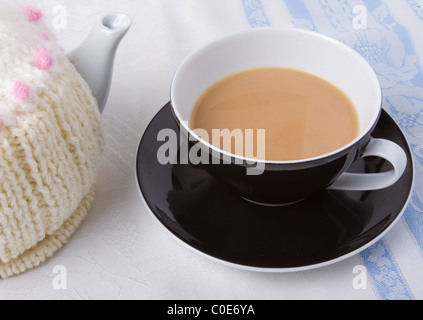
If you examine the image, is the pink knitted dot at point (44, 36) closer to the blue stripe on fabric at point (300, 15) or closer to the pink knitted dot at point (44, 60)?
the pink knitted dot at point (44, 60)

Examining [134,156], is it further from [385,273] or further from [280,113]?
[385,273]

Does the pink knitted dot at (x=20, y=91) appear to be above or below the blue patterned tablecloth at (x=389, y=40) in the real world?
above

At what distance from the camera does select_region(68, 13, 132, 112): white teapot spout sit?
0.73 metres

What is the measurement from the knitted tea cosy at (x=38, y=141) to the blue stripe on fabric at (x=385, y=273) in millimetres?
393

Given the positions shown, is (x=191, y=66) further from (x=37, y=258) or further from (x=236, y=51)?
(x=37, y=258)

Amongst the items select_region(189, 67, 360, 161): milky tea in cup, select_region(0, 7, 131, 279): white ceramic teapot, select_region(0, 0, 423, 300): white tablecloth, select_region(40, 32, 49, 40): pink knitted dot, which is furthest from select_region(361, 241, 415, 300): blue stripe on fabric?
select_region(40, 32, 49, 40): pink knitted dot

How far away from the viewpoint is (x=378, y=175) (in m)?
0.70

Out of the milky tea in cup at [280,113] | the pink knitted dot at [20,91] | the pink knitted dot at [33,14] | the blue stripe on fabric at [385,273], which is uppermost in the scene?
the pink knitted dot at [33,14]

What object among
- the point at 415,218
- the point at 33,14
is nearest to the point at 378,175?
the point at 415,218

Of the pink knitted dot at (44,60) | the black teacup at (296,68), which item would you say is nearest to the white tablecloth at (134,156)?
the black teacup at (296,68)

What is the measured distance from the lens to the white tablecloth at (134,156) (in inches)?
26.8

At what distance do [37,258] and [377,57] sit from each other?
707 mm

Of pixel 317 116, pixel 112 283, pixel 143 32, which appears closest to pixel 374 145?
pixel 317 116

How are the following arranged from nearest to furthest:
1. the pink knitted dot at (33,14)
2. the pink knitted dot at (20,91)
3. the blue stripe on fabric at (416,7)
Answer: the pink knitted dot at (20,91) → the pink knitted dot at (33,14) → the blue stripe on fabric at (416,7)
